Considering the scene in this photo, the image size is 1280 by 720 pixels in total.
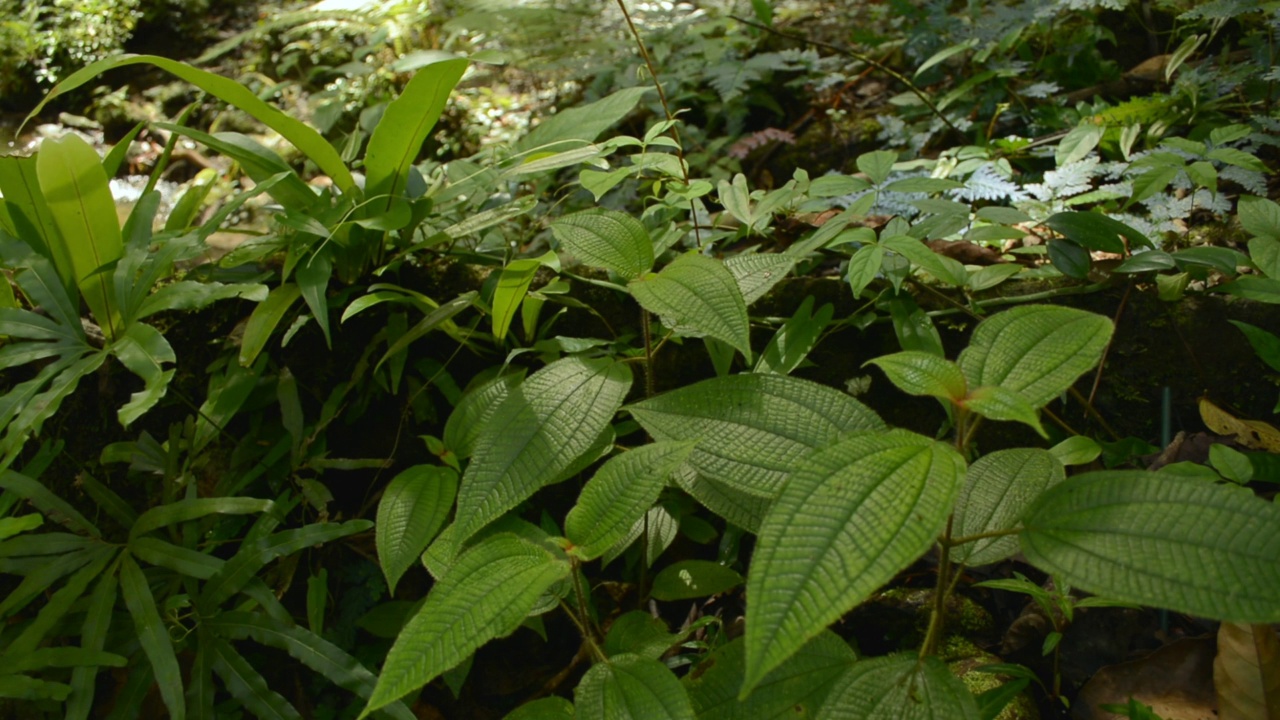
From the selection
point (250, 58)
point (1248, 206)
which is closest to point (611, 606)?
point (1248, 206)

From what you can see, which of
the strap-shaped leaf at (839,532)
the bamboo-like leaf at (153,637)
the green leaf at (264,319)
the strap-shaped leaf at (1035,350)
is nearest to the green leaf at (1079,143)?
the strap-shaped leaf at (1035,350)

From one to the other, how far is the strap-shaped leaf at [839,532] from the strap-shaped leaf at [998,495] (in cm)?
24

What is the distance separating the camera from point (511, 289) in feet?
4.77

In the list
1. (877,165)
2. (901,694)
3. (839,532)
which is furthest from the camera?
(877,165)

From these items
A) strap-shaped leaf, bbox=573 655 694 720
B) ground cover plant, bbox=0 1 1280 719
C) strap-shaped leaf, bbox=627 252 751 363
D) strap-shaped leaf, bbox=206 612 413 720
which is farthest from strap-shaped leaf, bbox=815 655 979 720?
strap-shaped leaf, bbox=206 612 413 720

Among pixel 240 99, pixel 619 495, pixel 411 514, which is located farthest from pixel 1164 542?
pixel 240 99

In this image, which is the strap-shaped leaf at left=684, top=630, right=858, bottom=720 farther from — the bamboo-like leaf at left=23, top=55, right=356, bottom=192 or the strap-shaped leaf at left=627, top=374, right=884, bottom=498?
the bamboo-like leaf at left=23, top=55, right=356, bottom=192

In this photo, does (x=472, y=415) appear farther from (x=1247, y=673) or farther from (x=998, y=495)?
(x=1247, y=673)

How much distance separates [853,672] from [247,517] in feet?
3.95

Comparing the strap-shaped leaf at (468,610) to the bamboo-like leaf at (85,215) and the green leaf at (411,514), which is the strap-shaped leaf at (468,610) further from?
the bamboo-like leaf at (85,215)

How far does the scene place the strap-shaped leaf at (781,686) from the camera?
2.98ft

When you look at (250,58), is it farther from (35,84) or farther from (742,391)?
(742,391)

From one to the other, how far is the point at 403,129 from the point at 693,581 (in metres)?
1.03

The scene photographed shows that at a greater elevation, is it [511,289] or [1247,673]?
[511,289]
